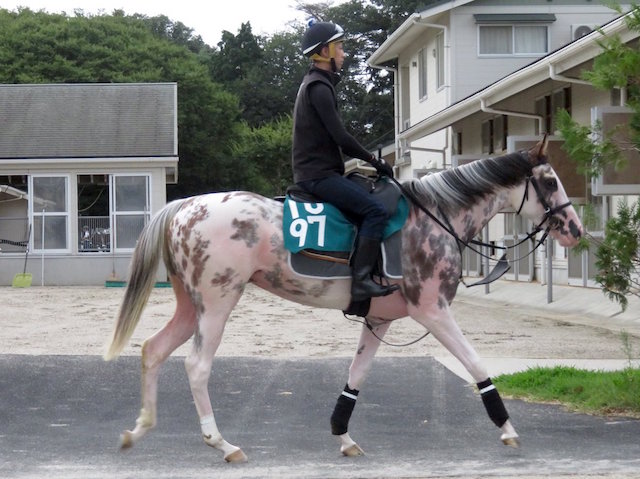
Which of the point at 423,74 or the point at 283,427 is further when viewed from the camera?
the point at 423,74

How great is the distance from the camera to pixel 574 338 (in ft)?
50.5

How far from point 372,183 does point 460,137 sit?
26626mm

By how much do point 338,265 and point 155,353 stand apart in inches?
51.2

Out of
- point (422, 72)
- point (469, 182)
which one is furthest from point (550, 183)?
point (422, 72)

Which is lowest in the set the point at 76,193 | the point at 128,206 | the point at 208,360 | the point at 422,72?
the point at 208,360

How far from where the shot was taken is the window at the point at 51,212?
33.7 metres

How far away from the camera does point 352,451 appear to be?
7383mm

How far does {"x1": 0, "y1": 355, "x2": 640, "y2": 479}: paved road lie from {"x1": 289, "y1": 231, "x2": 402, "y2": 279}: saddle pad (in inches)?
44.2

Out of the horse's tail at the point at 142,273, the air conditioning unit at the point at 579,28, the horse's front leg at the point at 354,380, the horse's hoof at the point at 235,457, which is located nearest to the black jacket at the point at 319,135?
the horse's tail at the point at 142,273

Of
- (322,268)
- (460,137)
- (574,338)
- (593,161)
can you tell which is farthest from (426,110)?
(322,268)

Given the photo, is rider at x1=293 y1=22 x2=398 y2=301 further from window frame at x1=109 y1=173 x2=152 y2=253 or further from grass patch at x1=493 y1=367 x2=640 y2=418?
window frame at x1=109 y1=173 x2=152 y2=253

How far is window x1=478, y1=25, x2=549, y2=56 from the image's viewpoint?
33.7 metres

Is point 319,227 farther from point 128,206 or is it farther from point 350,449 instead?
point 128,206

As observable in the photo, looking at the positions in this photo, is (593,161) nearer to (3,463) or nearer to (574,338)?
(3,463)
